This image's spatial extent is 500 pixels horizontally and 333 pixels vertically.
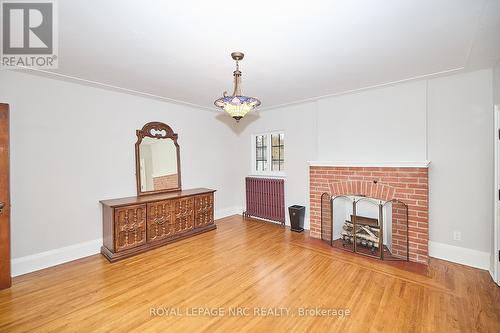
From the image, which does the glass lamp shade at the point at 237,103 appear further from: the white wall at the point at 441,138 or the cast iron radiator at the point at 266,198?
the cast iron radiator at the point at 266,198

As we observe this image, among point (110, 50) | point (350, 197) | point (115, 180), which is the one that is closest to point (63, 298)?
point (115, 180)

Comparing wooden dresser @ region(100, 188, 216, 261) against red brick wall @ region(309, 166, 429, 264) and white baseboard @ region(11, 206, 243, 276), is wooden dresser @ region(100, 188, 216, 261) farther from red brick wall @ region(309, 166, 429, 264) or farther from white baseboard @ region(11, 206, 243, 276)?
red brick wall @ region(309, 166, 429, 264)

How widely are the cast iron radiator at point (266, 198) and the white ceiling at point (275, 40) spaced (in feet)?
7.72

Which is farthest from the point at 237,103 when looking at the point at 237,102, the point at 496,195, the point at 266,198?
the point at 266,198

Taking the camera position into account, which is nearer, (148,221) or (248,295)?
(248,295)

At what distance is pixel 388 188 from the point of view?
3.34 meters

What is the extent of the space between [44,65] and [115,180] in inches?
69.6

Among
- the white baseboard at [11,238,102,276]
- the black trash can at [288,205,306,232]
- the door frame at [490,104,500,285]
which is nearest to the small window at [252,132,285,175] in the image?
the black trash can at [288,205,306,232]

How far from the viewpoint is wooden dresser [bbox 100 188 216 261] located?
3201 mm

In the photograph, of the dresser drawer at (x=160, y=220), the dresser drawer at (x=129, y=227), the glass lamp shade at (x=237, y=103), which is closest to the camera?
the glass lamp shade at (x=237, y=103)

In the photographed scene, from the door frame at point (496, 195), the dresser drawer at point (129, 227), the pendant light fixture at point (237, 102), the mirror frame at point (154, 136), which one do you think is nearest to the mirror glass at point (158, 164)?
the mirror frame at point (154, 136)

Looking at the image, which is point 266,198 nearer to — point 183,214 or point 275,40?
point 183,214

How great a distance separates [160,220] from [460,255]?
4.33 metres

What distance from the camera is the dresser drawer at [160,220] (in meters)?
3.55
